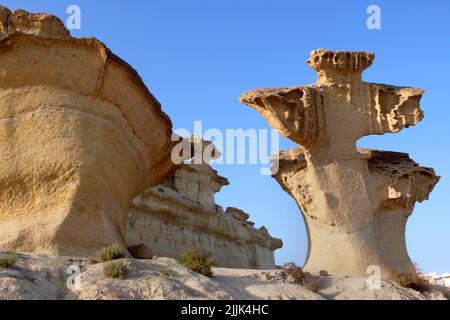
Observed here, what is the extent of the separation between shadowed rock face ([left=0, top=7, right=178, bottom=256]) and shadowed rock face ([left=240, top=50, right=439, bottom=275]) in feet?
12.6

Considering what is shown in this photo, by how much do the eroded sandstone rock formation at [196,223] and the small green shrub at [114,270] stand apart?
11.5m

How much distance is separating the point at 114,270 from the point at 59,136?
364 cm

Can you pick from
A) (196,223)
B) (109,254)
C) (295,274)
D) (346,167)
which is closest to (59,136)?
(109,254)

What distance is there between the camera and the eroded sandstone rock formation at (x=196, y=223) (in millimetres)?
20016

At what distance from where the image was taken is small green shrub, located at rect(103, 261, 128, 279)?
7078mm

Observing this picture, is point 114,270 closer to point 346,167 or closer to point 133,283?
point 133,283

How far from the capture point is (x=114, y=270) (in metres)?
7.08

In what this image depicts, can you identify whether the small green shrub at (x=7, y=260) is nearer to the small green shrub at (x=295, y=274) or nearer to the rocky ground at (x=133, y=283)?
the rocky ground at (x=133, y=283)

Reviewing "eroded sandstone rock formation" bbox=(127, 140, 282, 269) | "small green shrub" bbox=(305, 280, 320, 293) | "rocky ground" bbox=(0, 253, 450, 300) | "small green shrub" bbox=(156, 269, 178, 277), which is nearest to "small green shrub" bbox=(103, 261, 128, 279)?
"rocky ground" bbox=(0, 253, 450, 300)

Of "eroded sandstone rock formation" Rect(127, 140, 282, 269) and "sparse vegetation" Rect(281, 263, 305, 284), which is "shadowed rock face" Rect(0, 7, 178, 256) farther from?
"eroded sandstone rock formation" Rect(127, 140, 282, 269)

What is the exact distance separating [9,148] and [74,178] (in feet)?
3.87
